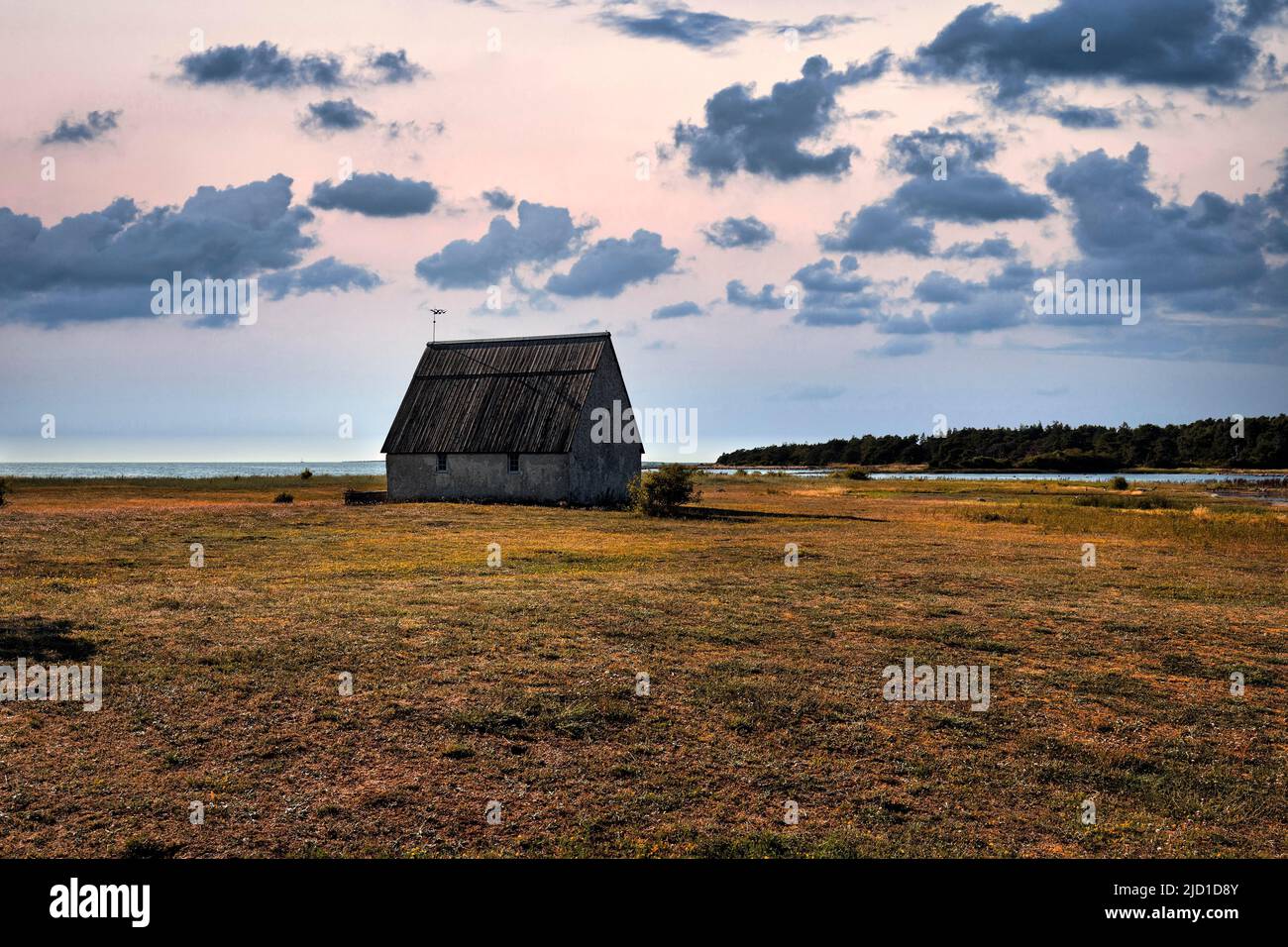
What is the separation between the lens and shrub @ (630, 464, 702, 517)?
125ft

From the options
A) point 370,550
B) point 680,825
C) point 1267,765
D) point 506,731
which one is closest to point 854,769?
point 680,825

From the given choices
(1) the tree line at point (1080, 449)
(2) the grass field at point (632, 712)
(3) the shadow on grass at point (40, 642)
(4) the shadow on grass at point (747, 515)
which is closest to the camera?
A: (2) the grass field at point (632, 712)

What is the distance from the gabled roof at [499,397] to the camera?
43812 mm

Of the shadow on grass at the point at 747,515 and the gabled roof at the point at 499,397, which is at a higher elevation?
the gabled roof at the point at 499,397

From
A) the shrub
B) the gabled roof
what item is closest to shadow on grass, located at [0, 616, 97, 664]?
the shrub

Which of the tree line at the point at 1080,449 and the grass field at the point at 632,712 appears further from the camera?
the tree line at the point at 1080,449

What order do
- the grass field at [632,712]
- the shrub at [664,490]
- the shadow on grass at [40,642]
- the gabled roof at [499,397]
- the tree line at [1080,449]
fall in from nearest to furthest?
the grass field at [632,712], the shadow on grass at [40,642], the shrub at [664,490], the gabled roof at [499,397], the tree line at [1080,449]

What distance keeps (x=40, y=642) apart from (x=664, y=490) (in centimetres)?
2767

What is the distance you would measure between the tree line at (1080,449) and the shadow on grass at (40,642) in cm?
13496

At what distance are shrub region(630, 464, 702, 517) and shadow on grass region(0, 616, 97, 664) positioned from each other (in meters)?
26.5

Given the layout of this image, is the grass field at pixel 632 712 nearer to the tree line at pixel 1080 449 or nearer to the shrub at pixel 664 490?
the shrub at pixel 664 490

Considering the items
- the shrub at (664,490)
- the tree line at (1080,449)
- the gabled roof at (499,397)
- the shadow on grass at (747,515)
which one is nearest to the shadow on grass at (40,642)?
the shadow on grass at (747,515)

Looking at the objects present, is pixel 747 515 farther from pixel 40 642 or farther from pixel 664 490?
pixel 40 642

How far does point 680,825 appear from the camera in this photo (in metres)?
6.89
